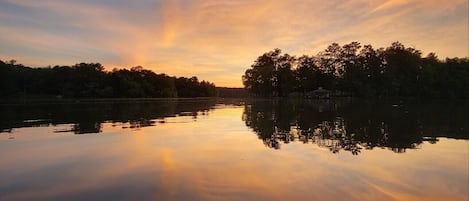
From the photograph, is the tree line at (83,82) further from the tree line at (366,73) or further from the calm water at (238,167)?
the calm water at (238,167)

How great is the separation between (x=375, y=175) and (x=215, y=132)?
10.5 m

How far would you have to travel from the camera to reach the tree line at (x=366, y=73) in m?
82.5

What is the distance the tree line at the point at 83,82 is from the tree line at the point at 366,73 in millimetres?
30011

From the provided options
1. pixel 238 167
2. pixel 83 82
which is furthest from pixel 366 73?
pixel 238 167

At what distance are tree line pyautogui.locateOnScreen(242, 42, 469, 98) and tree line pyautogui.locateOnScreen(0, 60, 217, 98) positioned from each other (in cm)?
3001

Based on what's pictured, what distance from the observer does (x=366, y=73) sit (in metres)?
85.9

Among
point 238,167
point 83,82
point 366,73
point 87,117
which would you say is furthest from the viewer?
point 83,82

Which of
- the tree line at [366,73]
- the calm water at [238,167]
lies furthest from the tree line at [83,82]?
the calm water at [238,167]

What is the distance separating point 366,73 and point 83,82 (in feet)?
224

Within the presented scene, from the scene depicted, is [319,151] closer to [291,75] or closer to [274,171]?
[274,171]

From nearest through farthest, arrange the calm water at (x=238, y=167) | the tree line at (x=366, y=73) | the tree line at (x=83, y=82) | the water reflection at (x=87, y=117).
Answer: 1. the calm water at (x=238, y=167)
2. the water reflection at (x=87, y=117)
3. the tree line at (x=366, y=73)
4. the tree line at (x=83, y=82)

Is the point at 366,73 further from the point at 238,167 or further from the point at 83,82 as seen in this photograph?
the point at 238,167

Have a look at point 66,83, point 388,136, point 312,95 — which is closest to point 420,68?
point 312,95

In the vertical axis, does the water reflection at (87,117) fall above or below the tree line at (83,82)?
below
